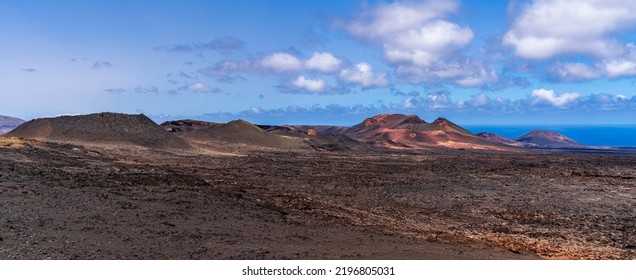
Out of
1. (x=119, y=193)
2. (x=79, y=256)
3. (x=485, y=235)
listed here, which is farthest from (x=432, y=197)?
(x=79, y=256)

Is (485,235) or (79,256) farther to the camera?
(485,235)

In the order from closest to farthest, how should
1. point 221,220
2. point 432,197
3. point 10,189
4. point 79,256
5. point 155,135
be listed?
point 79,256, point 221,220, point 10,189, point 432,197, point 155,135

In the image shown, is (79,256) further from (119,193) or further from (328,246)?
(119,193)

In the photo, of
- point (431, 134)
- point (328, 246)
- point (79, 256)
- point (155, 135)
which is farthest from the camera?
point (431, 134)

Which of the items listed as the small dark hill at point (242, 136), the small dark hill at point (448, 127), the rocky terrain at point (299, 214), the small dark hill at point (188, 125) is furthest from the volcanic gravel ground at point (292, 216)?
the small dark hill at point (448, 127)

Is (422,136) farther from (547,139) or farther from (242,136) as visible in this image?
(547,139)

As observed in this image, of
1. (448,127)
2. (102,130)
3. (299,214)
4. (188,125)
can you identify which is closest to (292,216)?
(299,214)

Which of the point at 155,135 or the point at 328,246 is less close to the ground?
the point at 155,135
